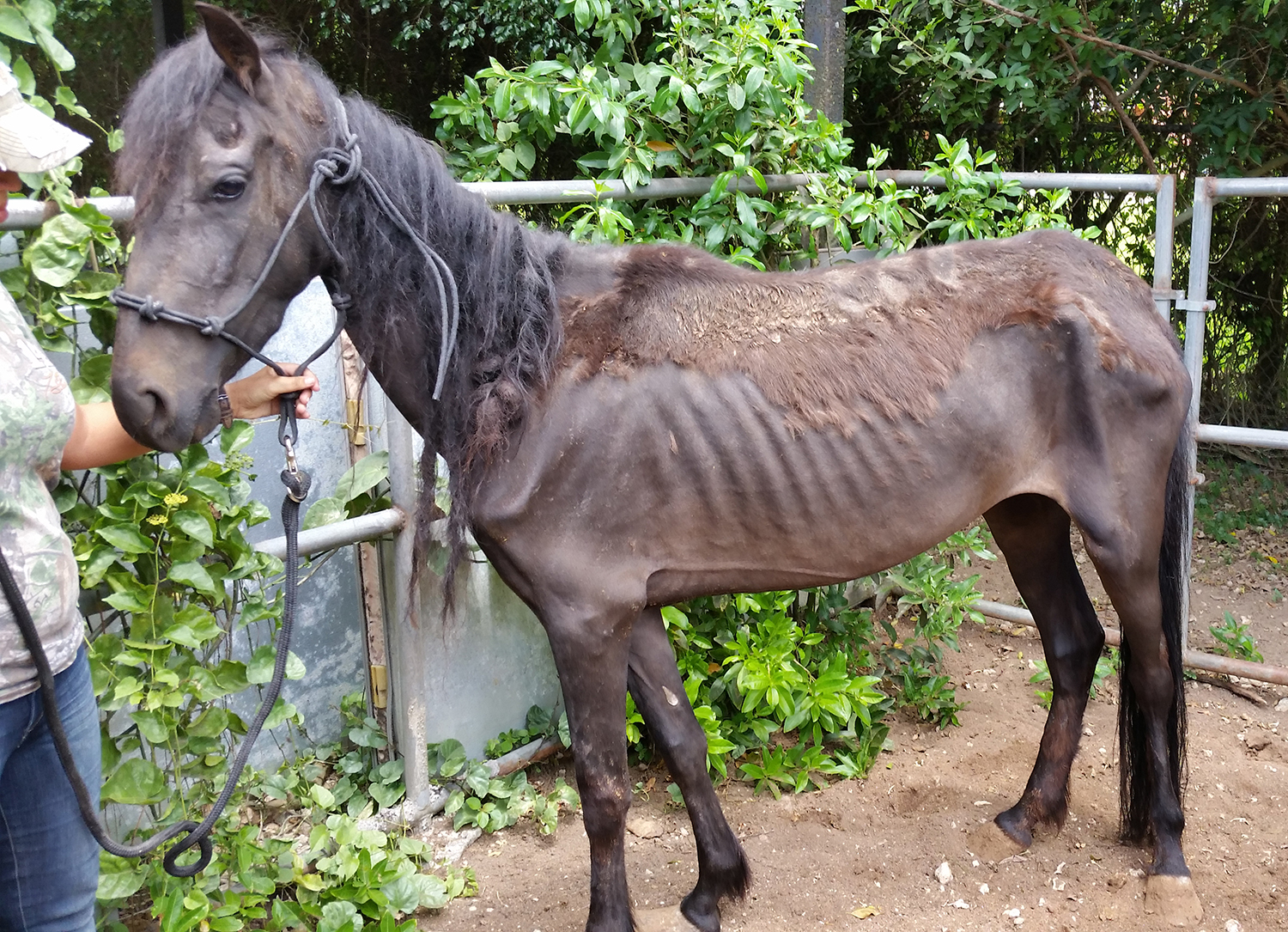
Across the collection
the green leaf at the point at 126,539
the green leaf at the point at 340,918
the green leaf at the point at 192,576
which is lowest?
the green leaf at the point at 340,918

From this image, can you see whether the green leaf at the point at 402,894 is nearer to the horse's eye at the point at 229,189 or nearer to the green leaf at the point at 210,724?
the green leaf at the point at 210,724

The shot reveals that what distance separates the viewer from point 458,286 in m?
2.16

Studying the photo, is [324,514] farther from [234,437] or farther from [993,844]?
[993,844]

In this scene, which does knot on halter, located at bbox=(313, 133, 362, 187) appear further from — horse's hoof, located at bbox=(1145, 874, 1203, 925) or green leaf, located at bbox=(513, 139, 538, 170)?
horse's hoof, located at bbox=(1145, 874, 1203, 925)

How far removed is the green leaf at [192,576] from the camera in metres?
2.11

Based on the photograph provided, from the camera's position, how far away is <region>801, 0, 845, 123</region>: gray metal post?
4.24 meters

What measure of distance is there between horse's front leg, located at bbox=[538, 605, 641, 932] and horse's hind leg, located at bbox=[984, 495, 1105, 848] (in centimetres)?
134

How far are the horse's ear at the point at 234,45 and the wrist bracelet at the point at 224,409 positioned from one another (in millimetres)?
551

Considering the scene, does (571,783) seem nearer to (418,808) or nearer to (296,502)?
(418,808)

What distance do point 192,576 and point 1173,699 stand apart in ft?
8.77

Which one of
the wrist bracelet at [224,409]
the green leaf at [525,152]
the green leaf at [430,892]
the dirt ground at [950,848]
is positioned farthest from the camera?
the green leaf at [525,152]

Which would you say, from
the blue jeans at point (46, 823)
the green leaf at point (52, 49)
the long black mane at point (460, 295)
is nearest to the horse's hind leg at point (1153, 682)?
the long black mane at point (460, 295)

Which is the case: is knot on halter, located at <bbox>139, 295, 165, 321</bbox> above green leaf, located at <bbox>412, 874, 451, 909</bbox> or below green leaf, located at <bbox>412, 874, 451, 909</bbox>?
above

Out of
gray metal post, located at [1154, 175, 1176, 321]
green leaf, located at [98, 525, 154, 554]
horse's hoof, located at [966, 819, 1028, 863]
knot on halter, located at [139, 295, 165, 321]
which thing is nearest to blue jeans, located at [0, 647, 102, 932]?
green leaf, located at [98, 525, 154, 554]
